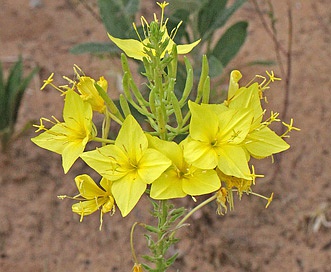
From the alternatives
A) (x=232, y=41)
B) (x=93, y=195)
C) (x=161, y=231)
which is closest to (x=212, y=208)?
(x=232, y=41)

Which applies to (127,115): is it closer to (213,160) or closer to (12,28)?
(213,160)

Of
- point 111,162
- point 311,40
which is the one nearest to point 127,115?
point 111,162

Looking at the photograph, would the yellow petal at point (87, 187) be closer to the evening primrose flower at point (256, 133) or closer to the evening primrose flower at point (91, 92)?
the evening primrose flower at point (91, 92)

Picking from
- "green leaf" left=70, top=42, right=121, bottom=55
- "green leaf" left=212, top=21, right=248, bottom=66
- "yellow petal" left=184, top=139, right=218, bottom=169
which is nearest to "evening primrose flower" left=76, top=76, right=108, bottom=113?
"yellow petal" left=184, top=139, right=218, bottom=169

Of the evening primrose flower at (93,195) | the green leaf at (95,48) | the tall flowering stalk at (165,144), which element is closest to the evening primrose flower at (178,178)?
the tall flowering stalk at (165,144)

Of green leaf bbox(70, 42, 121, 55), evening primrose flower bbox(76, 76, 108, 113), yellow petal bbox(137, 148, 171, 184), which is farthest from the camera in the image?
green leaf bbox(70, 42, 121, 55)

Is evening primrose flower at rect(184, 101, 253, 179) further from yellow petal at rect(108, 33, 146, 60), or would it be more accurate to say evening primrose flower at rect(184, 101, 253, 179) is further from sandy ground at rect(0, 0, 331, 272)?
sandy ground at rect(0, 0, 331, 272)

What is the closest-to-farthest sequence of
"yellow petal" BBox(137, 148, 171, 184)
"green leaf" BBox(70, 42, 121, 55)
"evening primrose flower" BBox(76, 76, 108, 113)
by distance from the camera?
"yellow petal" BBox(137, 148, 171, 184)
"evening primrose flower" BBox(76, 76, 108, 113)
"green leaf" BBox(70, 42, 121, 55)
